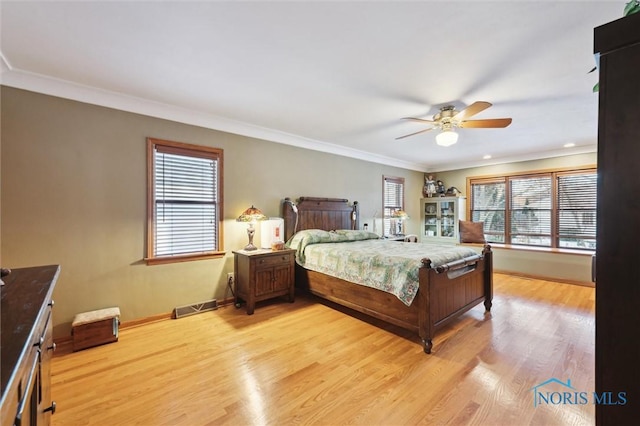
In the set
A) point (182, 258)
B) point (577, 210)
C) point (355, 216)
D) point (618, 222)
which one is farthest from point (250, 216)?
point (577, 210)

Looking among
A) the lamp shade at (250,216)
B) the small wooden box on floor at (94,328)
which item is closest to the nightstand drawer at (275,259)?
the lamp shade at (250,216)

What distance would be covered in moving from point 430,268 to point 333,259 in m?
1.30

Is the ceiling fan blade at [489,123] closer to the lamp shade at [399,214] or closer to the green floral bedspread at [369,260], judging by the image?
the green floral bedspread at [369,260]

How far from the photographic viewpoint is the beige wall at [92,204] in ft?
8.21

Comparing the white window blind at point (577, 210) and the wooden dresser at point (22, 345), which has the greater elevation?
the white window blind at point (577, 210)

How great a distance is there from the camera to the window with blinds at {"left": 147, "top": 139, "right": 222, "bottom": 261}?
10.6 feet

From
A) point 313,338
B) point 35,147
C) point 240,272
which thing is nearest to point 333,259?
point 313,338

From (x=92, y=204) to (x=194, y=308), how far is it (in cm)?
165

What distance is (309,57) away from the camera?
219cm

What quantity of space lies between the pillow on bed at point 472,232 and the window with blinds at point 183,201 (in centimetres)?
538

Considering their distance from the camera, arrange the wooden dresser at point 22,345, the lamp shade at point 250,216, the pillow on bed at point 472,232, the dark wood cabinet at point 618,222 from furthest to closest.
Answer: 1. the pillow on bed at point 472,232
2. the lamp shade at point 250,216
3. the dark wood cabinet at point 618,222
4. the wooden dresser at point 22,345

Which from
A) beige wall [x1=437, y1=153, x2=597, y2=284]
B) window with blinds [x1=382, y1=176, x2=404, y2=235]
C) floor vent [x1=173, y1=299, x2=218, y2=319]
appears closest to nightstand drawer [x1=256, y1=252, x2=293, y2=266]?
floor vent [x1=173, y1=299, x2=218, y2=319]

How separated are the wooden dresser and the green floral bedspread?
2505 millimetres

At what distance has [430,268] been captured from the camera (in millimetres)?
2557
